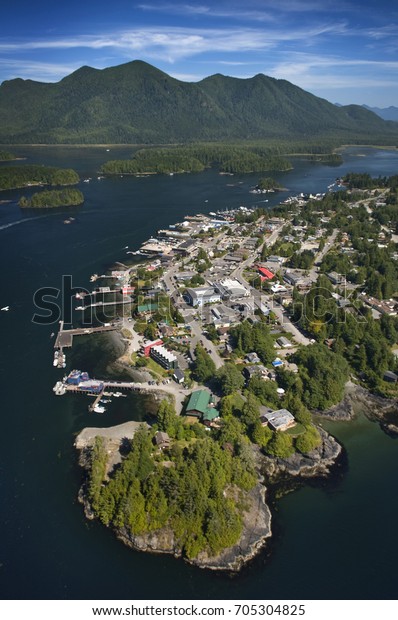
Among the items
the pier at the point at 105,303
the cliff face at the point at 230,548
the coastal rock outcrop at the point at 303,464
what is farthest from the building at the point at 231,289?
the cliff face at the point at 230,548

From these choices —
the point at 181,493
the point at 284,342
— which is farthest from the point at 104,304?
the point at 181,493

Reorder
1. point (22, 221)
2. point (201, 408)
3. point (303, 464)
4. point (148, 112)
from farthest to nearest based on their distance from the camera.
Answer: point (148, 112), point (22, 221), point (201, 408), point (303, 464)

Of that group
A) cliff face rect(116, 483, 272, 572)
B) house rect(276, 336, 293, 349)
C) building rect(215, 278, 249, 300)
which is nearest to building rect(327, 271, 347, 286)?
building rect(215, 278, 249, 300)

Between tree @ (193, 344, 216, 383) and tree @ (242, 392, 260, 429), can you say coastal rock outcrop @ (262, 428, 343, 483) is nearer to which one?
tree @ (242, 392, 260, 429)

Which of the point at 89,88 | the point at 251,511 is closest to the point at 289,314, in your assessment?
the point at 251,511

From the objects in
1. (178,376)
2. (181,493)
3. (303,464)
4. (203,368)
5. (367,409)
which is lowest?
(303,464)

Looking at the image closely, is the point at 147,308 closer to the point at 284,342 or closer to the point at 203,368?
the point at 203,368

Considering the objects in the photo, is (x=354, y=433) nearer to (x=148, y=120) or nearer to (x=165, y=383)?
(x=165, y=383)
